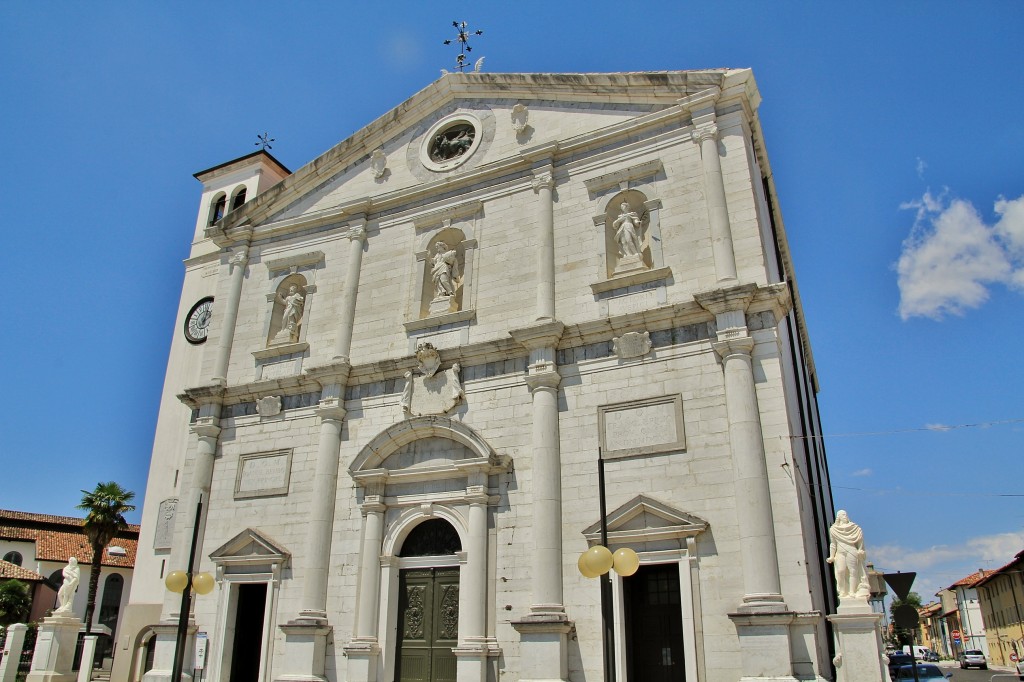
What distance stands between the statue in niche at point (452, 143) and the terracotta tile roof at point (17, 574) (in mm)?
32285

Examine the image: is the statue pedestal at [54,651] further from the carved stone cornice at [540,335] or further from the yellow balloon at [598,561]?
the yellow balloon at [598,561]

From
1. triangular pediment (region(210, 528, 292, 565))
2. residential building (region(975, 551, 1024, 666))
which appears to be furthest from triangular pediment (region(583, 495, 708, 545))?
residential building (region(975, 551, 1024, 666))

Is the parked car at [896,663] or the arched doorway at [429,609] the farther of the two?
the parked car at [896,663]

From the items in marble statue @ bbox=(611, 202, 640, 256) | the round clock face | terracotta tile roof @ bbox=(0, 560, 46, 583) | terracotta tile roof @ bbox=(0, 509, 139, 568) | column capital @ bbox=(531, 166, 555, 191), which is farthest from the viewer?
terracotta tile roof @ bbox=(0, 509, 139, 568)

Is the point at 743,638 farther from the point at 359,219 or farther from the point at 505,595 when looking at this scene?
the point at 359,219

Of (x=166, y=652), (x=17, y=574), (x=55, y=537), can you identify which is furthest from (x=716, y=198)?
(x=55, y=537)

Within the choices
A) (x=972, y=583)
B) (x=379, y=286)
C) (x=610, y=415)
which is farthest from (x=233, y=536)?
(x=972, y=583)

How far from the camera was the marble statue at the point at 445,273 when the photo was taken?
60.6 ft

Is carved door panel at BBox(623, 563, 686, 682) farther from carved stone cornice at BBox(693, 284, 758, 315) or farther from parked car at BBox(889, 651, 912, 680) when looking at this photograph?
parked car at BBox(889, 651, 912, 680)

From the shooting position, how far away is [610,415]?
1522 cm

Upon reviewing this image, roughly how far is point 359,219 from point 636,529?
11.5 metres

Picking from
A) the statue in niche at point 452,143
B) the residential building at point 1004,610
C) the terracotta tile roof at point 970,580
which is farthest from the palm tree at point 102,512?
the terracotta tile roof at point 970,580

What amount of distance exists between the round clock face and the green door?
1233 centimetres

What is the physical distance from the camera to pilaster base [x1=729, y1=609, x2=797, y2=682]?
Answer: 1199 centimetres
